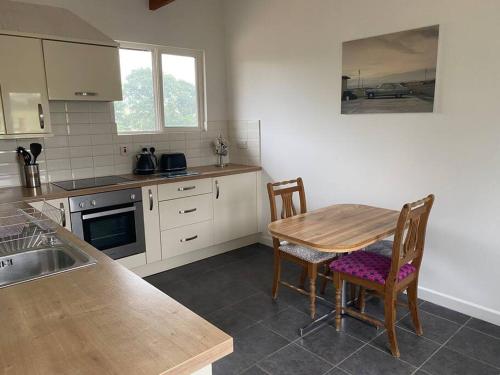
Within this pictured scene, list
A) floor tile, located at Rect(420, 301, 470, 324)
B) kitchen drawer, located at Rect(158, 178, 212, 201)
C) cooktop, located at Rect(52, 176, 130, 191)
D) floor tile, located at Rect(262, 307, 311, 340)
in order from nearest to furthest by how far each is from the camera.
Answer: floor tile, located at Rect(262, 307, 311, 340), floor tile, located at Rect(420, 301, 470, 324), cooktop, located at Rect(52, 176, 130, 191), kitchen drawer, located at Rect(158, 178, 212, 201)

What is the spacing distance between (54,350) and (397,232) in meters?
1.66

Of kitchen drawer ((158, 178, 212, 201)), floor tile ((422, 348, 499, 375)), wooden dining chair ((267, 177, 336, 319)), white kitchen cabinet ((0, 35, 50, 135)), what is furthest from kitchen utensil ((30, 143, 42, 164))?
floor tile ((422, 348, 499, 375))

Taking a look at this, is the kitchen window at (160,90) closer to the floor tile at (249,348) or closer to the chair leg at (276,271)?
the chair leg at (276,271)

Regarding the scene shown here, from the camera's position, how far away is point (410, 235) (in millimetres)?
2102

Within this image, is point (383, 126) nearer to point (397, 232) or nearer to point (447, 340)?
point (397, 232)

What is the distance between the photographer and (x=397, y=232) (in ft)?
6.45

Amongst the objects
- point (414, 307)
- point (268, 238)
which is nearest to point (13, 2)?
point (268, 238)

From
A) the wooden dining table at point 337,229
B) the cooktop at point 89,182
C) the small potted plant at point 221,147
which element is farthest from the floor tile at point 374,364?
the small potted plant at point 221,147

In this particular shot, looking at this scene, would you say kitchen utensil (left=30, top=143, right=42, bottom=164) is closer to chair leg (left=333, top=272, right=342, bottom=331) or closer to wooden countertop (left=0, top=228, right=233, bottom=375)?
wooden countertop (left=0, top=228, right=233, bottom=375)

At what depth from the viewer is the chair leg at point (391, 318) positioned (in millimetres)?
2084

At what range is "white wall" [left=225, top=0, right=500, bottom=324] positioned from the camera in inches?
94.3

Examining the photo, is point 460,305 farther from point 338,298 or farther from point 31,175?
point 31,175

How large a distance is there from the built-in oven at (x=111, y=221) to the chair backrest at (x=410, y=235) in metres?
2.06

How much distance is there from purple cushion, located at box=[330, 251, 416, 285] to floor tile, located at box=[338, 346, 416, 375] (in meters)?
0.44
